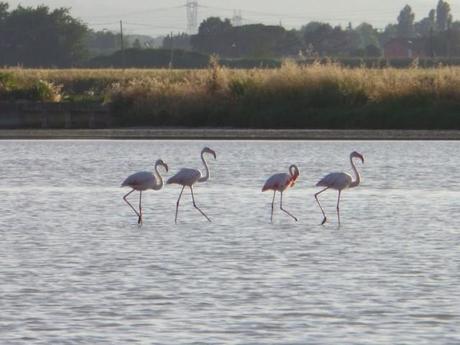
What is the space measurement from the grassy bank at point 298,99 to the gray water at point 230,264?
14.7 meters

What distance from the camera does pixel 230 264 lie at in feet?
46.4

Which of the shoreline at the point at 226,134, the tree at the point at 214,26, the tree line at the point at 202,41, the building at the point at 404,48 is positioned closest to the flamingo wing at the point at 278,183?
the shoreline at the point at 226,134

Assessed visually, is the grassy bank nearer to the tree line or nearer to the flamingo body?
Answer: the flamingo body

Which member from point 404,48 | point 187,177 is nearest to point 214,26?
point 404,48

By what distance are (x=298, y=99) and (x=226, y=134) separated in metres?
3.78

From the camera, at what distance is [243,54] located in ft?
481

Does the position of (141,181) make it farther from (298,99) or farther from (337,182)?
(298,99)

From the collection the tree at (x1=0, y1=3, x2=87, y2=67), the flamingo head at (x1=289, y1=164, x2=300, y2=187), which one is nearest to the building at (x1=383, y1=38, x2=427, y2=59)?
the tree at (x1=0, y1=3, x2=87, y2=67)

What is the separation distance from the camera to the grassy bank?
41.5 meters

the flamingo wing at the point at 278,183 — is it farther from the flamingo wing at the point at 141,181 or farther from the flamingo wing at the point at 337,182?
the flamingo wing at the point at 141,181

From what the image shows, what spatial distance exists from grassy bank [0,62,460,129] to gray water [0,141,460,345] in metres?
14.7

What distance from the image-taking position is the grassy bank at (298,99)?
41.5 meters

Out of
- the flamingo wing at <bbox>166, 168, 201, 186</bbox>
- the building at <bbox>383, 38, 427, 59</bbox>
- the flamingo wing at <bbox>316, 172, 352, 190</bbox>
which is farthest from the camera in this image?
the building at <bbox>383, 38, 427, 59</bbox>

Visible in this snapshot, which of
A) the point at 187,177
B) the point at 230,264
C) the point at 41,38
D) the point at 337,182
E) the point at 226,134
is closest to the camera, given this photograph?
the point at 230,264
